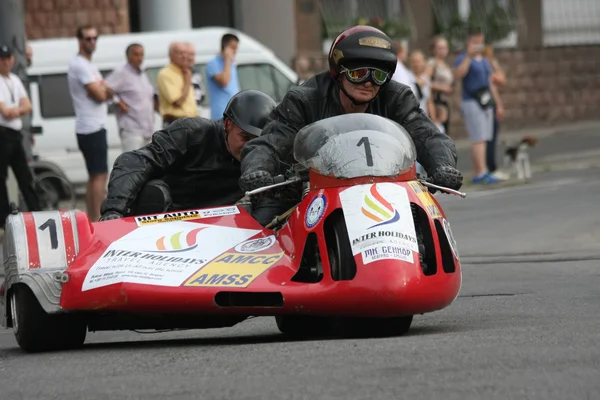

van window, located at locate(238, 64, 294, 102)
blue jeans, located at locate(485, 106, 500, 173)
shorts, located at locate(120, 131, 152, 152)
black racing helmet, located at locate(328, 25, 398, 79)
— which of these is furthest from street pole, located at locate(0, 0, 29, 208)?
black racing helmet, located at locate(328, 25, 398, 79)

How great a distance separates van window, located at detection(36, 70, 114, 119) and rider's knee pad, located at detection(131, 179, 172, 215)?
1082 centimetres

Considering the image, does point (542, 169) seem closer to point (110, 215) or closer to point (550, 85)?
point (550, 85)

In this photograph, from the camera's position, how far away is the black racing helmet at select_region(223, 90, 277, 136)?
348 inches

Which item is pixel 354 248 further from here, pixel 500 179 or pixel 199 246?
pixel 500 179

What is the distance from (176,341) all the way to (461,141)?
66.2 ft

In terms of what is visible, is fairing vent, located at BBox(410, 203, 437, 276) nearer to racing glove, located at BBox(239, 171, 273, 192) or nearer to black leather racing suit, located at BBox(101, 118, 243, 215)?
racing glove, located at BBox(239, 171, 273, 192)

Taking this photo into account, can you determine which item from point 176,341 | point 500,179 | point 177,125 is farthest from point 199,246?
point 500,179

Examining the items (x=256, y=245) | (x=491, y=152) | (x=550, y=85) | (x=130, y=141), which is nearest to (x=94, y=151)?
(x=130, y=141)

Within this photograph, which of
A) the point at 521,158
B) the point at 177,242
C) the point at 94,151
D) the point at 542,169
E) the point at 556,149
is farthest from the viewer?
the point at 556,149

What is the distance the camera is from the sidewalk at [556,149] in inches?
811

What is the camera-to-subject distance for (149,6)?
25312 millimetres

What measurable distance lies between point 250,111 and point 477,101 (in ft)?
31.6

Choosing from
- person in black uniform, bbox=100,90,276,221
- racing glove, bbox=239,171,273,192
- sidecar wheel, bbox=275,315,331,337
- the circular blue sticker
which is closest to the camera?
the circular blue sticker

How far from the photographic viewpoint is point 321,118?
27.2 ft
